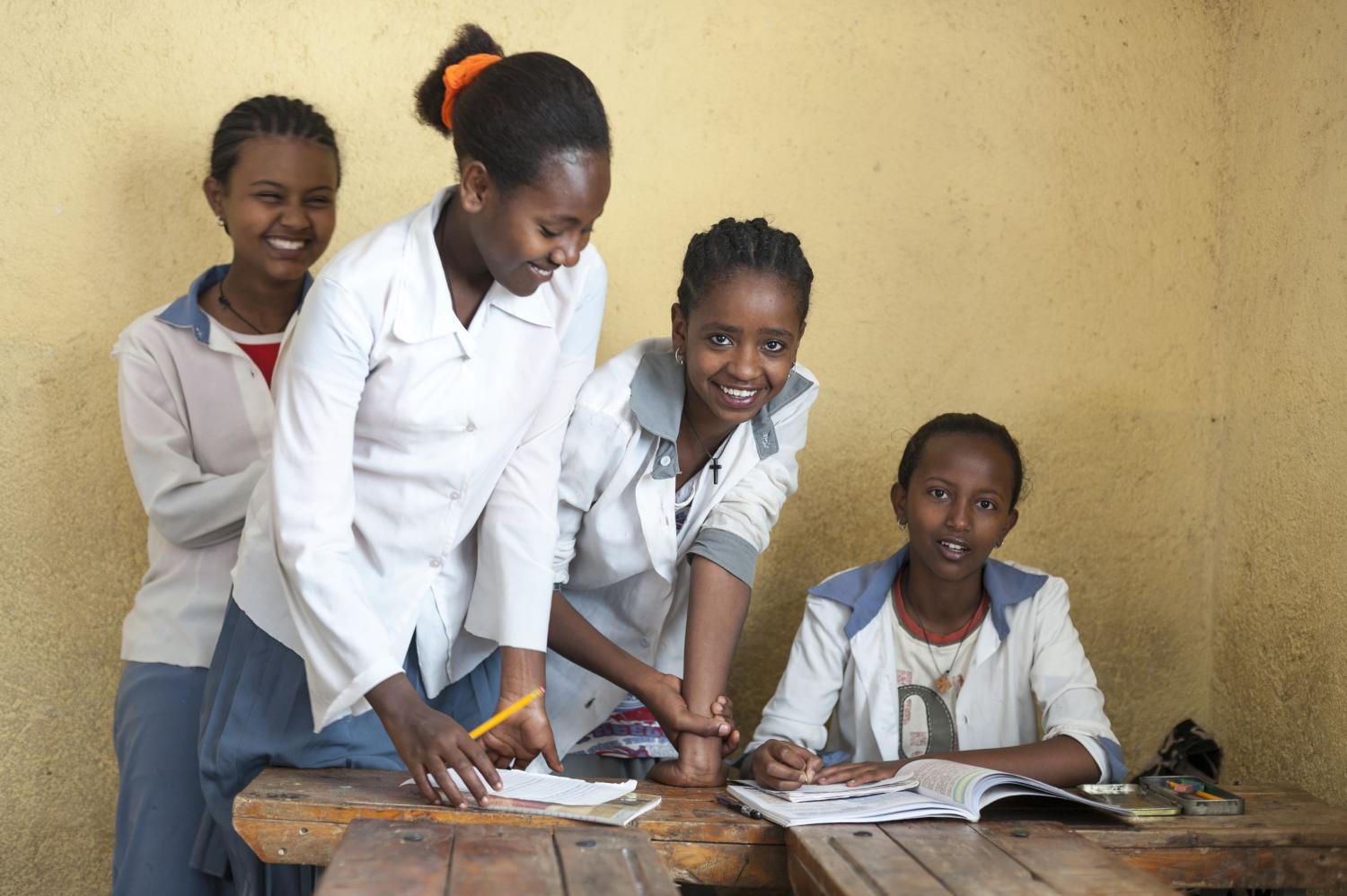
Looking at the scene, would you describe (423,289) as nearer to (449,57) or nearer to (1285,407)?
(449,57)

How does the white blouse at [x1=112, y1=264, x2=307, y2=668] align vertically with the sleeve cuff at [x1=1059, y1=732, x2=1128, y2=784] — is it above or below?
above

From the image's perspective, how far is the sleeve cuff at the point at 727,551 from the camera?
2.36m

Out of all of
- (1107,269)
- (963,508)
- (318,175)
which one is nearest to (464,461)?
(318,175)

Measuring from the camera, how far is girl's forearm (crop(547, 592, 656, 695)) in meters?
2.35

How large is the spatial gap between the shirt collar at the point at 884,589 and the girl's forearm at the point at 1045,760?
330 millimetres

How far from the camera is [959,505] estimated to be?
260cm

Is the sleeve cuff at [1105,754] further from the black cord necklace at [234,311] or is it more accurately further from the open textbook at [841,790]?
the black cord necklace at [234,311]

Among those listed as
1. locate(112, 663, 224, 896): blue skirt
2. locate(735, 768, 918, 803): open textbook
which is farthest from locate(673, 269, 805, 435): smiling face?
locate(112, 663, 224, 896): blue skirt

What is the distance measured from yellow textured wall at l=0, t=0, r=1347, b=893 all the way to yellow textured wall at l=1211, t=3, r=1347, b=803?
1 cm

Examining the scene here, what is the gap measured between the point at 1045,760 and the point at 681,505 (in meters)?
0.82

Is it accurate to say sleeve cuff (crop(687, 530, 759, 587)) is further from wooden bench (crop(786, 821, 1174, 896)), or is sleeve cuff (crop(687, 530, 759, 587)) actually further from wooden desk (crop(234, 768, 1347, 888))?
wooden bench (crop(786, 821, 1174, 896))

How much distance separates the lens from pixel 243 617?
208 centimetres

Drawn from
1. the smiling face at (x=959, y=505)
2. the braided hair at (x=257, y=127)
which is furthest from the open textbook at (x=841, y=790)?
the braided hair at (x=257, y=127)

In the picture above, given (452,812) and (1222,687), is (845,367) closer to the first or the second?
(1222,687)
